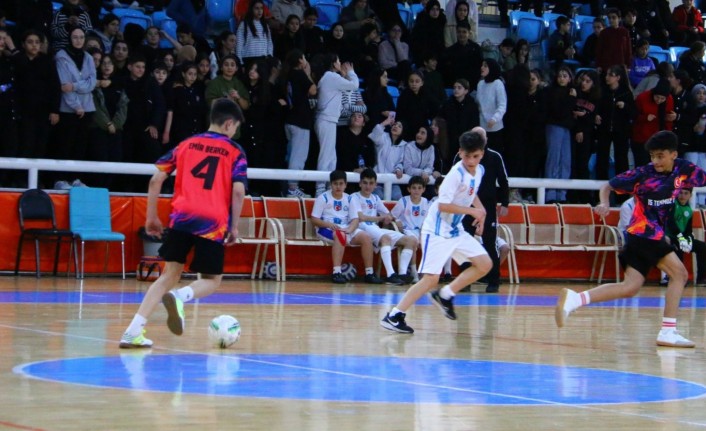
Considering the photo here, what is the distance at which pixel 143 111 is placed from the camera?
18.2 metres

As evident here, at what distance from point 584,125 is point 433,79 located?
2.65 metres

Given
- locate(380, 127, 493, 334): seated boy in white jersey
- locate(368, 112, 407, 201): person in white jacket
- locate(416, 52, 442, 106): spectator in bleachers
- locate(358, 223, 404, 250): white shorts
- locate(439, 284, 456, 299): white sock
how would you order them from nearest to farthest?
1. locate(380, 127, 493, 334): seated boy in white jersey
2. locate(439, 284, 456, 299): white sock
3. locate(358, 223, 404, 250): white shorts
4. locate(368, 112, 407, 201): person in white jacket
5. locate(416, 52, 442, 106): spectator in bleachers

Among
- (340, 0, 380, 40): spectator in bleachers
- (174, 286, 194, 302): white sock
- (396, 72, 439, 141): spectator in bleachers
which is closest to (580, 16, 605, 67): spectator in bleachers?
(340, 0, 380, 40): spectator in bleachers

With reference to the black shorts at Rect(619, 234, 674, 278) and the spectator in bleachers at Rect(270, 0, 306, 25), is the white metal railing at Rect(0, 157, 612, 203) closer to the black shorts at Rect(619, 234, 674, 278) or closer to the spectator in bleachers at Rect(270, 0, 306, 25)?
the spectator in bleachers at Rect(270, 0, 306, 25)

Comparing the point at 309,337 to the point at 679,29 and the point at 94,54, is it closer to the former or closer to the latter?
the point at 94,54

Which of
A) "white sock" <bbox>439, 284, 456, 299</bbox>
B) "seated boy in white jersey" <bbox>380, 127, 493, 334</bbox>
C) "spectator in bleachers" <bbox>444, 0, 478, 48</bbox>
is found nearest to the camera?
"seated boy in white jersey" <bbox>380, 127, 493, 334</bbox>

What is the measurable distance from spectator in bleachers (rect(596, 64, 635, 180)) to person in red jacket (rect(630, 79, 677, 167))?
18cm

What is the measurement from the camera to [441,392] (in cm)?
766

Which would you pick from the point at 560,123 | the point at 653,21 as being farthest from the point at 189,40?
the point at 653,21

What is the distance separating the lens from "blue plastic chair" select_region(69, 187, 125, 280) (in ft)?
58.2

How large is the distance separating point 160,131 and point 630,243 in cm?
923

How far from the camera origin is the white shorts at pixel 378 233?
1939cm

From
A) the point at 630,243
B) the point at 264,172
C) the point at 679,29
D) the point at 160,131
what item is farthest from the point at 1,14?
the point at 679,29

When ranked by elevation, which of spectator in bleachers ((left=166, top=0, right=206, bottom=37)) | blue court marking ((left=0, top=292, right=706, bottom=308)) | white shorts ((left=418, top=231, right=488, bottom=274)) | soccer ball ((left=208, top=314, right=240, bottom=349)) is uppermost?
spectator in bleachers ((left=166, top=0, right=206, bottom=37))
